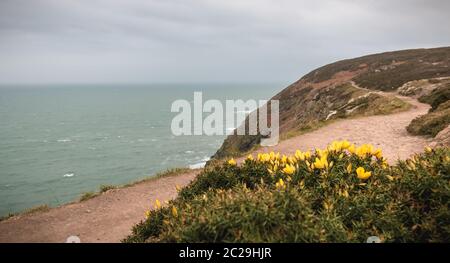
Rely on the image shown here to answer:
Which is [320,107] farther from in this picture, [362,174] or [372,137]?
[362,174]

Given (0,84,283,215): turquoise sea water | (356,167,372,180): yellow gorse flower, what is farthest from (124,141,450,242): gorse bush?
(0,84,283,215): turquoise sea water

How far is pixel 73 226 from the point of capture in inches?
446

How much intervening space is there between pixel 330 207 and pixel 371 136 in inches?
676

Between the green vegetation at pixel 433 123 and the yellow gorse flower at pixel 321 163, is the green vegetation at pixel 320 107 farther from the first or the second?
the yellow gorse flower at pixel 321 163

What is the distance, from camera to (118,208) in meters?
12.8

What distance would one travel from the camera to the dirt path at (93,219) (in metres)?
10.6

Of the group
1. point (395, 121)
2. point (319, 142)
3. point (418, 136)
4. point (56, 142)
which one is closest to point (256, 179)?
point (319, 142)

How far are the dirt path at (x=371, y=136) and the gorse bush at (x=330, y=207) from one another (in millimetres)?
11165

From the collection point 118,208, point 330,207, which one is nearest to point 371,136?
point 118,208

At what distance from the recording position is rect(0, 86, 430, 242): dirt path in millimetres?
10797

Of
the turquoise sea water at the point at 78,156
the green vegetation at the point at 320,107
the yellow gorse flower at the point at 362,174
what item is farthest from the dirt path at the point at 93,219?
the turquoise sea water at the point at 78,156

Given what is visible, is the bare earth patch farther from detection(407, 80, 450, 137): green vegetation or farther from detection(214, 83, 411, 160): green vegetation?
detection(214, 83, 411, 160): green vegetation
